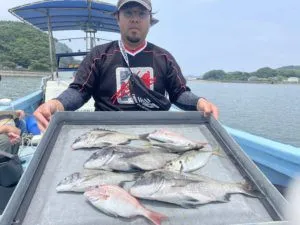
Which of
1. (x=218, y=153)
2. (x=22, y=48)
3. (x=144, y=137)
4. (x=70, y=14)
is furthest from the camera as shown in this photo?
(x=22, y=48)

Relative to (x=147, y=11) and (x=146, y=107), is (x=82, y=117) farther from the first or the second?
(x=147, y=11)

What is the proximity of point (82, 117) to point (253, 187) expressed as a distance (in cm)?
122

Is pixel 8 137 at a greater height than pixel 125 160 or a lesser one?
lesser

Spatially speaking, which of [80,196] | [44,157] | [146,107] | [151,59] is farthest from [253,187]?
[151,59]

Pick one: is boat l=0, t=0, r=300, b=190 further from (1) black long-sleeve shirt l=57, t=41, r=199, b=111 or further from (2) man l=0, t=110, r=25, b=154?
(2) man l=0, t=110, r=25, b=154

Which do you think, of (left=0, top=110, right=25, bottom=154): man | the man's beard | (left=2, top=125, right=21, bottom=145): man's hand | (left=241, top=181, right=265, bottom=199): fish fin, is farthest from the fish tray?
(left=2, top=125, right=21, bottom=145): man's hand

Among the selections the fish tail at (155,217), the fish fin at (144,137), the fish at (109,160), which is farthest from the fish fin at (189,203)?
the fish fin at (144,137)

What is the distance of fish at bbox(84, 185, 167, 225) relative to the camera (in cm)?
136

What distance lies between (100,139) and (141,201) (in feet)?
2.08

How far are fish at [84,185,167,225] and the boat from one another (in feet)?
8.06

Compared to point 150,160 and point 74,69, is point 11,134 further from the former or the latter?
point 74,69

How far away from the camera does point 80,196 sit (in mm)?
1508

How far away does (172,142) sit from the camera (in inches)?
78.2

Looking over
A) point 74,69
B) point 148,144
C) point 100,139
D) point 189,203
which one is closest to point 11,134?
point 100,139
